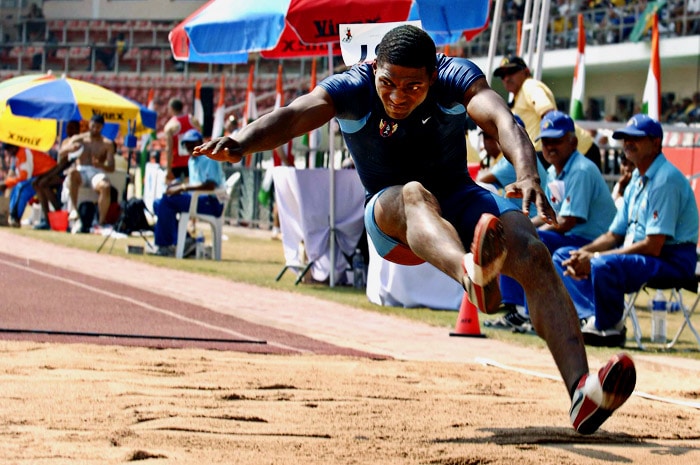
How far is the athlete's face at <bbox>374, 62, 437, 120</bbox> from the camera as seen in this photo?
5359 mm

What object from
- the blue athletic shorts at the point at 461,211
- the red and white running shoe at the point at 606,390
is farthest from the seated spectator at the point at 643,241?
the red and white running shoe at the point at 606,390

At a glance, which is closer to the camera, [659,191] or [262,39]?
[659,191]

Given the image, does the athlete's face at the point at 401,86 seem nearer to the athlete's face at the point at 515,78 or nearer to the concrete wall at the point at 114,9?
the athlete's face at the point at 515,78

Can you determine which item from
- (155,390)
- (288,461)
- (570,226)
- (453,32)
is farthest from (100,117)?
(288,461)

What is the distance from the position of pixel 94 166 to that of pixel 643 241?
12811 millimetres

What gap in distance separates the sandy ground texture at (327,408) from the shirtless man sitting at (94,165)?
11.3 metres

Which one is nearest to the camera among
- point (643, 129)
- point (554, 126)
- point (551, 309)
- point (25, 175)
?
point (551, 309)

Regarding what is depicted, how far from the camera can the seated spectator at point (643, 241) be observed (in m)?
8.73

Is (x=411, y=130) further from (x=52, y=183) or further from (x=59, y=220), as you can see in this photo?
(x=52, y=183)

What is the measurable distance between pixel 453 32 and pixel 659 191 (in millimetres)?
3522

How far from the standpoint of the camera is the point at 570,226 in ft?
31.4

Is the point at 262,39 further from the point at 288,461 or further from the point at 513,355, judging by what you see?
the point at 288,461

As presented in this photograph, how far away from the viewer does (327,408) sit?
612 centimetres

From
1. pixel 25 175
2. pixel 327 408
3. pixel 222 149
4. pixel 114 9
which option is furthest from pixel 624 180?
pixel 114 9
